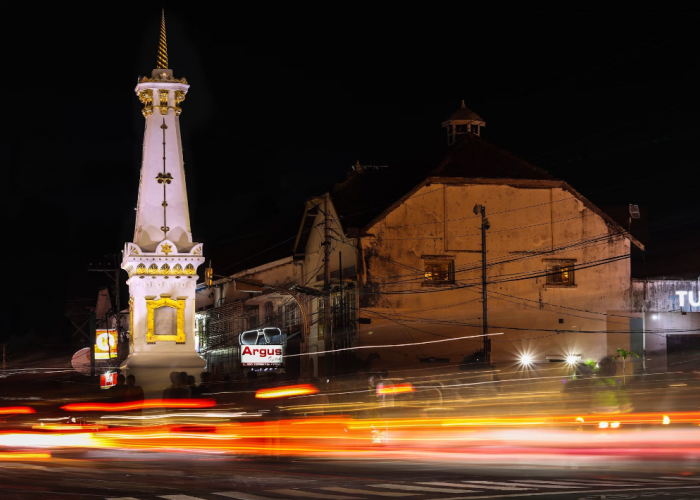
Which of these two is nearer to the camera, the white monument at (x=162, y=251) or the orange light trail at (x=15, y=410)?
the orange light trail at (x=15, y=410)

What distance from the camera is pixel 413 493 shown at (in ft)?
49.3

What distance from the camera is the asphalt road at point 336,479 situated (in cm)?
1509

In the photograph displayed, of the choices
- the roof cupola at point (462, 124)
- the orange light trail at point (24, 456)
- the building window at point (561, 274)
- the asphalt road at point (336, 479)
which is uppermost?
the roof cupola at point (462, 124)

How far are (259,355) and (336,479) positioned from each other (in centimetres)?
2408

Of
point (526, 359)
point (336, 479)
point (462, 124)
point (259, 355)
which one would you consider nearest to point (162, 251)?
point (259, 355)

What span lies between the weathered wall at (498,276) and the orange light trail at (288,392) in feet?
42.2

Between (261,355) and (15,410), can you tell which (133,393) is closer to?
(15,410)

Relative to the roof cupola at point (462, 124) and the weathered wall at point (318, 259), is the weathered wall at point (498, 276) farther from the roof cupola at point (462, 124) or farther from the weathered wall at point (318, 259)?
the roof cupola at point (462, 124)

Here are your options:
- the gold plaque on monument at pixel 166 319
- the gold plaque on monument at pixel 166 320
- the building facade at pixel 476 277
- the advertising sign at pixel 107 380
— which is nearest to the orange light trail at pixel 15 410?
the gold plaque on monument at pixel 166 319

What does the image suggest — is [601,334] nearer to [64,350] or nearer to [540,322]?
[540,322]

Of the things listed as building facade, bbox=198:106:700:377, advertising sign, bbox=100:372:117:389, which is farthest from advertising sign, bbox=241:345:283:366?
advertising sign, bbox=100:372:117:389

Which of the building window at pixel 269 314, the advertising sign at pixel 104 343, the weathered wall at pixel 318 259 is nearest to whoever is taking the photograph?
the weathered wall at pixel 318 259

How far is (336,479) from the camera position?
695 inches

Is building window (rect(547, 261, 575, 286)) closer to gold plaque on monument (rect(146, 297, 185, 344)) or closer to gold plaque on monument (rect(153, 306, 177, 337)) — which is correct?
gold plaque on monument (rect(146, 297, 185, 344))
